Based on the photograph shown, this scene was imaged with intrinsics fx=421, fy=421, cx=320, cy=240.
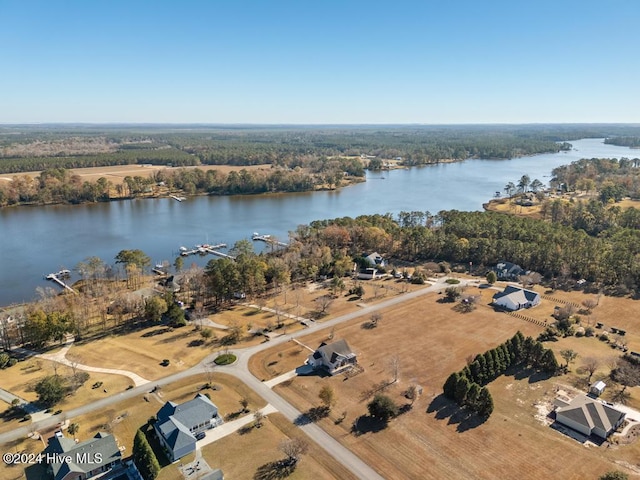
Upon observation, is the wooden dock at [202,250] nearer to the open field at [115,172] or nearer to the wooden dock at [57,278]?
the wooden dock at [57,278]

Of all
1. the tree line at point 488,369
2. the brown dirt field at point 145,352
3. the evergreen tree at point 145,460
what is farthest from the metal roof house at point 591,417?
the brown dirt field at point 145,352

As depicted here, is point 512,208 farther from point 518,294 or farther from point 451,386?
point 451,386

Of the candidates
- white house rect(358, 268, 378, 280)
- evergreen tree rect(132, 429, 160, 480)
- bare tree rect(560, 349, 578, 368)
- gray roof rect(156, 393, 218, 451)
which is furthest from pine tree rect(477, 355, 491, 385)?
white house rect(358, 268, 378, 280)

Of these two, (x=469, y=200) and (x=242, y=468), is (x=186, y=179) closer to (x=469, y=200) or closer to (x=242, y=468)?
(x=469, y=200)

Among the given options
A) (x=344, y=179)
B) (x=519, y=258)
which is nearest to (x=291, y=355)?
(x=519, y=258)

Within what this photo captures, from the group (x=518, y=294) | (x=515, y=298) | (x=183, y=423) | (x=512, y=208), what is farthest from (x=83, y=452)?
(x=512, y=208)

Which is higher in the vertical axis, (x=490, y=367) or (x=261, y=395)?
(x=490, y=367)
